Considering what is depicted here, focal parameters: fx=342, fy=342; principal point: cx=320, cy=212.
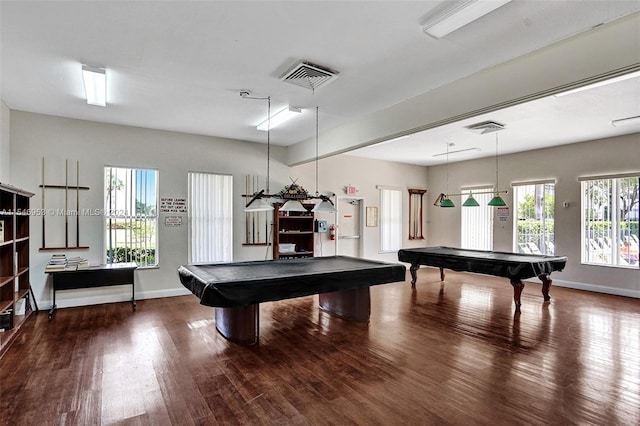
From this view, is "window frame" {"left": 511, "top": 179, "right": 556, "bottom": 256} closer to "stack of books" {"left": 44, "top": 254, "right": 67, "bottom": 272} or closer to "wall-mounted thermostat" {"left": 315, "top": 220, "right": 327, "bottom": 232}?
"wall-mounted thermostat" {"left": 315, "top": 220, "right": 327, "bottom": 232}

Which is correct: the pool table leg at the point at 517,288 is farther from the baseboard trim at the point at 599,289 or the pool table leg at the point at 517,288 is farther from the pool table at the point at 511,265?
the baseboard trim at the point at 599,289

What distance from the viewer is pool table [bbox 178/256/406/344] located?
3230 millimetres

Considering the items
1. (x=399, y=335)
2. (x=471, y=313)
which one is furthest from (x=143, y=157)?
(x=471, y=313)

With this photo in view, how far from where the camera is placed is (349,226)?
8406 millimetres

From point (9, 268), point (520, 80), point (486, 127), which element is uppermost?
point (486, 127)

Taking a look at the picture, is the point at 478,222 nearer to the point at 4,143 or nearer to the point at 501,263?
the point at 501,263

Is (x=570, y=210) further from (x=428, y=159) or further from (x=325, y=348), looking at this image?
(x=325, y=348)

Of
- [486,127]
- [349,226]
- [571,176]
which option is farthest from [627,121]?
[349,226]

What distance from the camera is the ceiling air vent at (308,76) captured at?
3357 millimetres

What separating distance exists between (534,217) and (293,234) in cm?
532

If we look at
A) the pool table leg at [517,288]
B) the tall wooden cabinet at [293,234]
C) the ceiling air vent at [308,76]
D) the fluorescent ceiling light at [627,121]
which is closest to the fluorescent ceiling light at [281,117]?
the ceiling air vent at [308,76]

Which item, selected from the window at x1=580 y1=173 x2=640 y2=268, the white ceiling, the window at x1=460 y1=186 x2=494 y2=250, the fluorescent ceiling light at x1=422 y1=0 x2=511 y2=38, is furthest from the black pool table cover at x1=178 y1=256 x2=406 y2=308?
the window at x1=460 y1=186 x2=494 y2=250

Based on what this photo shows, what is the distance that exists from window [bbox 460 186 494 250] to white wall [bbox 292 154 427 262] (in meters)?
1.25

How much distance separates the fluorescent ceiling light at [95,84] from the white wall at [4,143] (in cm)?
140
